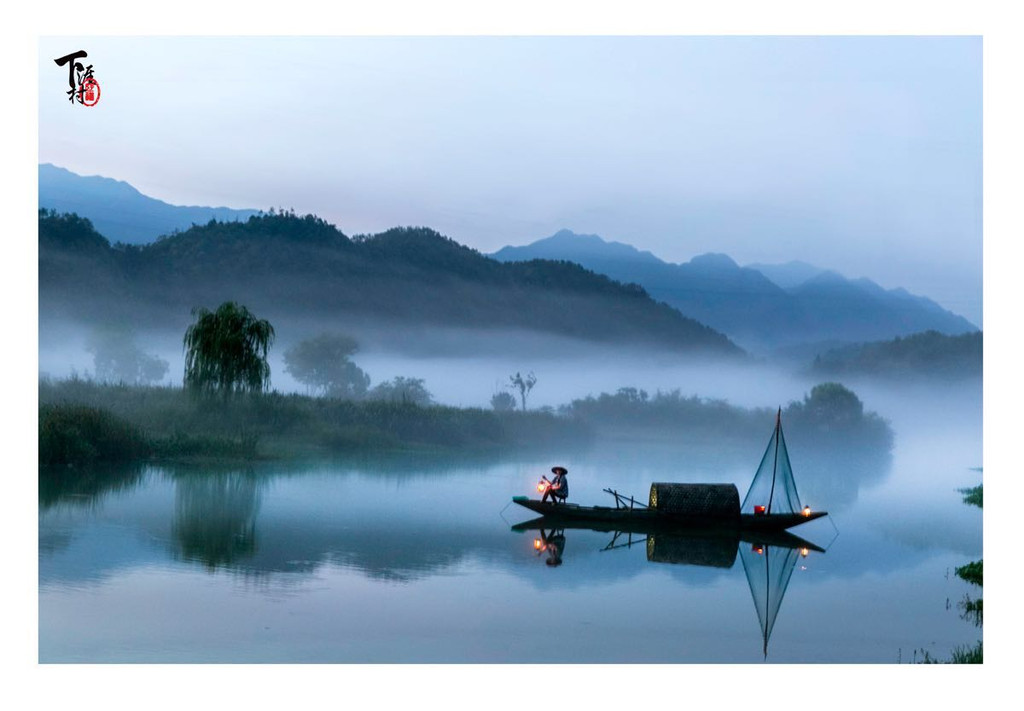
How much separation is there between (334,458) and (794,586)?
1714 centimetres

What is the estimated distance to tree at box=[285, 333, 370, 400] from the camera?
44312mm

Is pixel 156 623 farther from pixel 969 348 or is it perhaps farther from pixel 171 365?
pixel 969 348

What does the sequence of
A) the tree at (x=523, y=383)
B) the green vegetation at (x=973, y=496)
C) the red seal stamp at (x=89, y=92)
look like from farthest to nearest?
1. the tree at (x=523, y=383)
2. the green vegetation at (x=973, y=496)
3. the red seal stamp at (x=89, y=92)

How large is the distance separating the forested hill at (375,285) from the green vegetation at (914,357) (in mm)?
6051

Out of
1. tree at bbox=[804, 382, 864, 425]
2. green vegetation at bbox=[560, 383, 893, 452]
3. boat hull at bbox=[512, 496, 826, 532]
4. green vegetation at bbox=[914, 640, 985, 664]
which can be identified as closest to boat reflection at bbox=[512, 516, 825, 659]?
boat hull at bbox=[512, 496, 826, 532]

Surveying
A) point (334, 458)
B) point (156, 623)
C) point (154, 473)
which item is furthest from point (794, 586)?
point (334, 458)

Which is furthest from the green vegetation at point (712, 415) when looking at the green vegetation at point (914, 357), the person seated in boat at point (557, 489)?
the person seated in boat at point (557, 489)

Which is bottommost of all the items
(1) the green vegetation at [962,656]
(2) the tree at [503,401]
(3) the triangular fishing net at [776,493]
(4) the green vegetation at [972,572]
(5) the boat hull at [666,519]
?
(1) the green vegetation at [962,656]

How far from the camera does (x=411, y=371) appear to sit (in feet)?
152

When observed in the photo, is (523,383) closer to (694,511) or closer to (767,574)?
(694,511)

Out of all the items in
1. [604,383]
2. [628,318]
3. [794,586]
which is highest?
[628,318]

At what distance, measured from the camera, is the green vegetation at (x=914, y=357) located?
38844 millimetres

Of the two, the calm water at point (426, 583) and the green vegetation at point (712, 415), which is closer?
the calm water at point (426, 583)

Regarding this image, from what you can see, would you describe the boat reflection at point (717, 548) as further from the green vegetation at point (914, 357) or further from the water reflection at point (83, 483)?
the green vegetation at point (914, 357)
